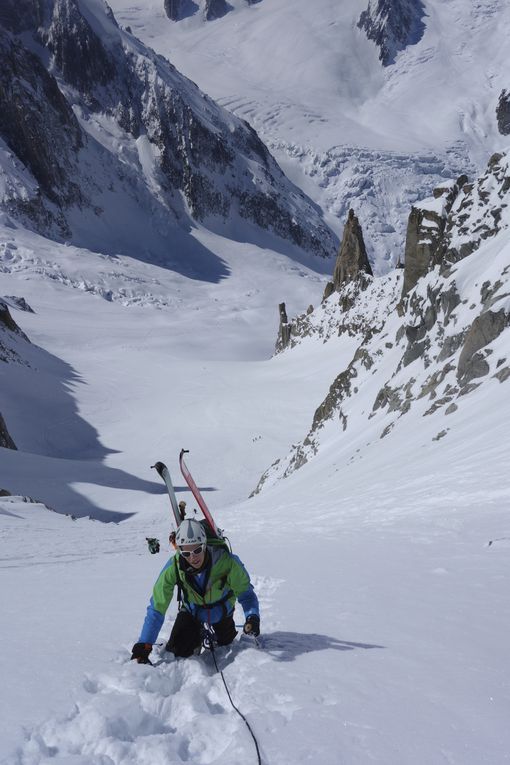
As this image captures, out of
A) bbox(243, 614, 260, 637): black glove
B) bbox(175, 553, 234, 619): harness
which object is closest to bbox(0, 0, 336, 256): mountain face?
bbox(175, 553, 234, 619): harness

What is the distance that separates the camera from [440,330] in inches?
850

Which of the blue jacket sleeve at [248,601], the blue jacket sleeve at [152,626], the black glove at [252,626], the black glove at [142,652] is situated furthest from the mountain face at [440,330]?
the black glove at [142,652]

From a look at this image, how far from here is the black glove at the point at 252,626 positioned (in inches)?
197

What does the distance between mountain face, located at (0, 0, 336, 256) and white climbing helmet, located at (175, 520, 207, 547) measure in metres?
129

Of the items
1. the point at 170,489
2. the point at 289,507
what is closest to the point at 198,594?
the point at 170,489

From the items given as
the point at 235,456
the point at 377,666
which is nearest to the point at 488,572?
the point at 377,666

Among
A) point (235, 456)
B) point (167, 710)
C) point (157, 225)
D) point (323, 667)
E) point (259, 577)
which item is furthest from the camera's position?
point (157, 225)

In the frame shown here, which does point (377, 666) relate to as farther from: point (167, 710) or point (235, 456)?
point (235, 456)

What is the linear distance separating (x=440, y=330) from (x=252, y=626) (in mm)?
18110

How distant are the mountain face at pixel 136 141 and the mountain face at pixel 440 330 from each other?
351 feet

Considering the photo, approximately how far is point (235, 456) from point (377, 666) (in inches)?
1153

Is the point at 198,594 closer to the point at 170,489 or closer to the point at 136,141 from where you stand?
the point at 170,489

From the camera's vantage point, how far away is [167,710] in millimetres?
4105

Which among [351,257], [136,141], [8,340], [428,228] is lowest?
[8,340]
